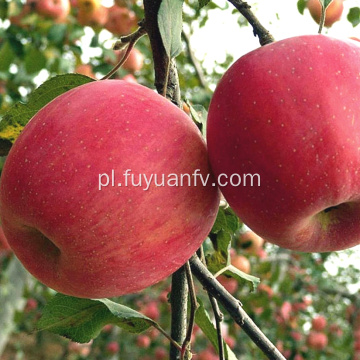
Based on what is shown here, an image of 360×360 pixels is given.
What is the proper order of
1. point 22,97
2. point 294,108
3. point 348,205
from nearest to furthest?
point 294,108, point 348,205, point 22,97

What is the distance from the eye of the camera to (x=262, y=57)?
55 cm

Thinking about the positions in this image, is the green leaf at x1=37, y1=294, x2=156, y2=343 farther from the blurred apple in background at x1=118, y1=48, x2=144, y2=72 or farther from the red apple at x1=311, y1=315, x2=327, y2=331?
the red apple at x1=311, y1=315, x2=327, y2=331

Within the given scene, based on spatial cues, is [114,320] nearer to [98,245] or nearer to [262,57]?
[98,245]

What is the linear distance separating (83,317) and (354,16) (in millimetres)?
1283

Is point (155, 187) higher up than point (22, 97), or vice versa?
point (155, 187)

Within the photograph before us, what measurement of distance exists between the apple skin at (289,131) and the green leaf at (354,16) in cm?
107

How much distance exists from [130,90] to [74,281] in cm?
24

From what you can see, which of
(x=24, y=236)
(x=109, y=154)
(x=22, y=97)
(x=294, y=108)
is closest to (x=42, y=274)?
(x=24, y=236)

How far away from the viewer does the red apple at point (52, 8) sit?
7.44 feet

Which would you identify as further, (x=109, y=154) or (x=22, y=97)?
(x=22, y=97)

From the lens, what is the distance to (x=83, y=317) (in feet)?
2.60

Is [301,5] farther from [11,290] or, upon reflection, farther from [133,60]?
[11,290]

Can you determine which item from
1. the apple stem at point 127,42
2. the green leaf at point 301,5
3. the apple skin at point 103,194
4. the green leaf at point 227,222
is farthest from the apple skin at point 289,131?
the green leaf at point 301,5

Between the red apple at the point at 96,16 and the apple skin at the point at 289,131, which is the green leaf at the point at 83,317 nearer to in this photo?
the apple skin at the point at 289,131
